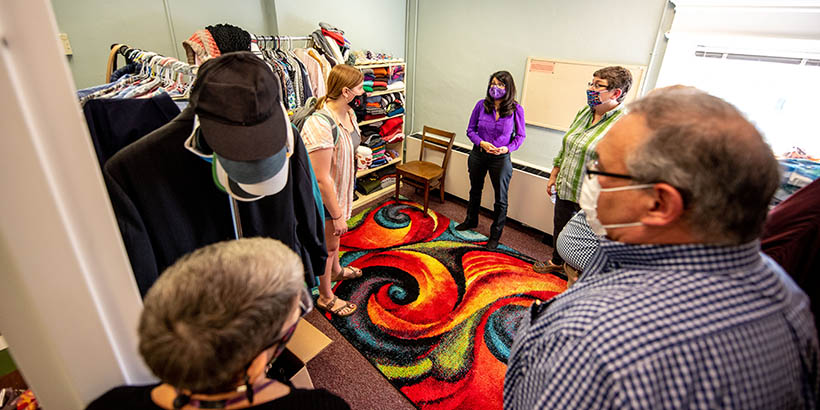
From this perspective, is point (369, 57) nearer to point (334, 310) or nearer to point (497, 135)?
point (497, 135)

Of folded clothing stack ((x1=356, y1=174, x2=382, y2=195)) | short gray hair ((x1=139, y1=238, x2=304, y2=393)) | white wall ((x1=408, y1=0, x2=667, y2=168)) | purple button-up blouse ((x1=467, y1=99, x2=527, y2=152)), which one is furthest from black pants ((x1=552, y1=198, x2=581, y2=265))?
short gray hair ((x1=139, y1=238, x2=304, y2=393))

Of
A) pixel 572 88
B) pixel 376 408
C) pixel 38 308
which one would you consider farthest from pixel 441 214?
pixel 38 308

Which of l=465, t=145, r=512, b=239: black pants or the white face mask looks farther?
l=465, t=145, r=512, b=239: black pants

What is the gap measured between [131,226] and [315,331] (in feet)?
3.50

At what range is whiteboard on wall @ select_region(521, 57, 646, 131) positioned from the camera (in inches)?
122

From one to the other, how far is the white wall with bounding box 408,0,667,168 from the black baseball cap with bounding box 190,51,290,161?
297 centimetres

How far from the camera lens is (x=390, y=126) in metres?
4.00

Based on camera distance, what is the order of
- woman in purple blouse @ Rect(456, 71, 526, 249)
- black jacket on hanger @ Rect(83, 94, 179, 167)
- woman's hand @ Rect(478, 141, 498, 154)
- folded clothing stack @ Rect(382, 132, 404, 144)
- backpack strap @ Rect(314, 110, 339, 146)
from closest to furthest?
black jacket on hanger @ Rect(83, 94, 179, 167) < backpack strap @ Rect(314, 110, 339, 146) < woman in purple blouse @ Rect(456, 71, 526, 249) < woman's hand @ Rect(478, 141, 498, 154) < folded clothing stack @ Rect(382, 132, 404, 144)

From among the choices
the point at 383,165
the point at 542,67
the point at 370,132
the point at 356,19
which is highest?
the point at 356,19

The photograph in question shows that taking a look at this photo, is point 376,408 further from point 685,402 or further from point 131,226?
point 685,402

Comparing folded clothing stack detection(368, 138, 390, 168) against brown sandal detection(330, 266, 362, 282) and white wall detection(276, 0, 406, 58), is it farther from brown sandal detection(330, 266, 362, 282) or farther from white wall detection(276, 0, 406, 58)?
brown sandal detection(330, 266, 362, 282)

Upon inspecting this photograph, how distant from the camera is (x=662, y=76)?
8.96ft

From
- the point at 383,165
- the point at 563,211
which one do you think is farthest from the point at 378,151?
the point at 563,211

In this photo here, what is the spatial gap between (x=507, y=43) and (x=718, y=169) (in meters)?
3.19
